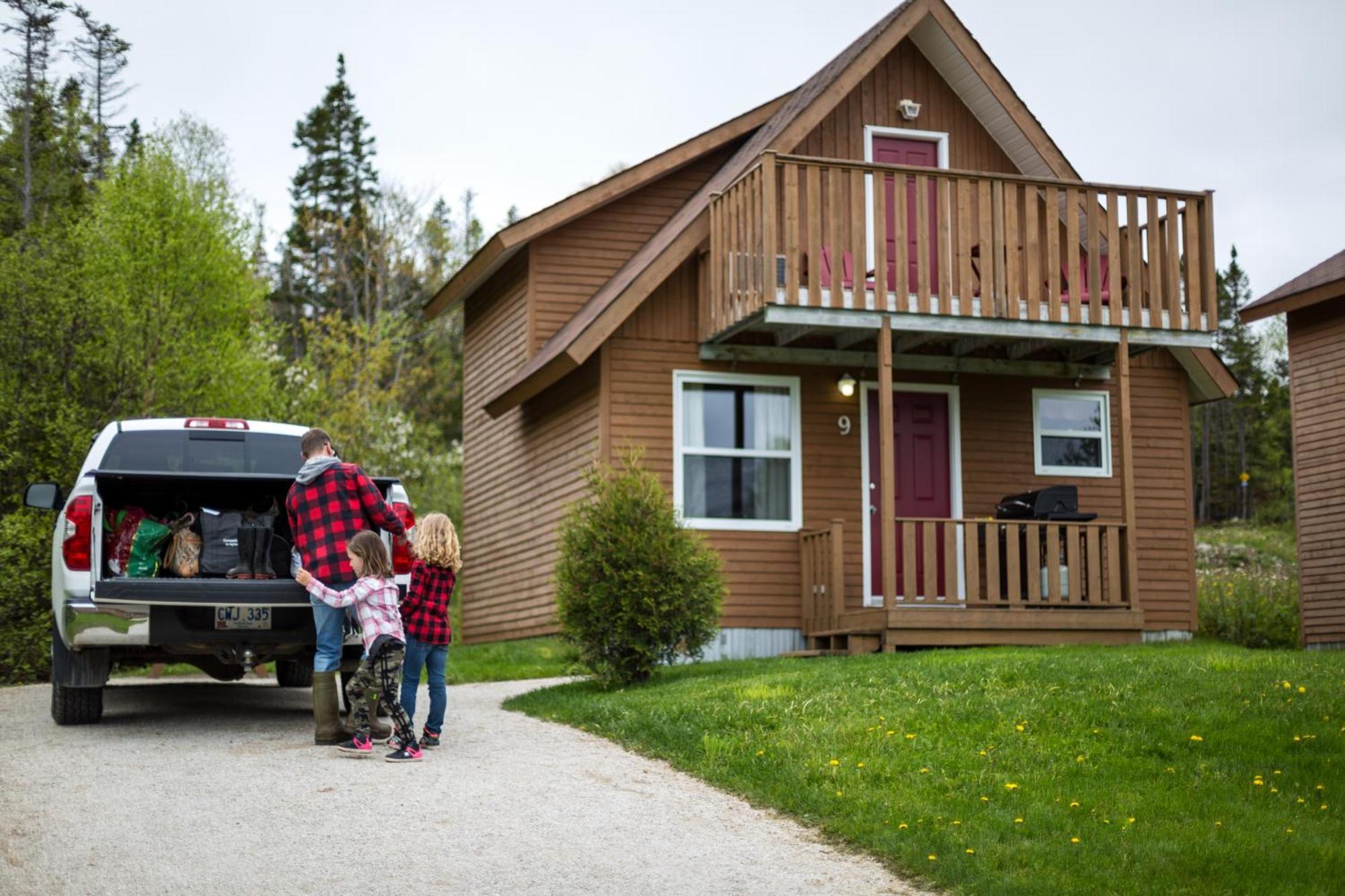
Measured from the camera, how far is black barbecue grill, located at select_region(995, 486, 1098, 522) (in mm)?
15273

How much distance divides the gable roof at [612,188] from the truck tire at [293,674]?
6.48 metres

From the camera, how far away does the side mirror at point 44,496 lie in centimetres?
1029

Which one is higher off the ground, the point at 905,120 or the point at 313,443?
the point at 905,120

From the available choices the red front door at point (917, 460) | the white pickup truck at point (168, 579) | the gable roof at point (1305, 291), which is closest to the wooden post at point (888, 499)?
the red front door at point (917, 460)

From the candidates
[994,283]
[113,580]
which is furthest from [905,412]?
[113,580]

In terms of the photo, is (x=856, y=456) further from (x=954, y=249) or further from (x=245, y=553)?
(x=245, y=553)

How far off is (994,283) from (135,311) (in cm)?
1111

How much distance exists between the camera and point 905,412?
665 inches

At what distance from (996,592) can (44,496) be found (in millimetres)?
8545

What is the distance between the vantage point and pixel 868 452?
16.6m

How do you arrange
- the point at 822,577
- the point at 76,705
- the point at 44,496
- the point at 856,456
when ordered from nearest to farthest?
the point at 76,705
the point at 44,496
the point at 822,577
the point at 856,456

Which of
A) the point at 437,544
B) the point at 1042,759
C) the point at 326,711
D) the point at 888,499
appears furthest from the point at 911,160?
the point at 326,711

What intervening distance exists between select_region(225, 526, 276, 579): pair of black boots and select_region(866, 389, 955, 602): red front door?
27.0ft

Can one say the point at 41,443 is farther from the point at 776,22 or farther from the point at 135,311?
the point at 776,22
